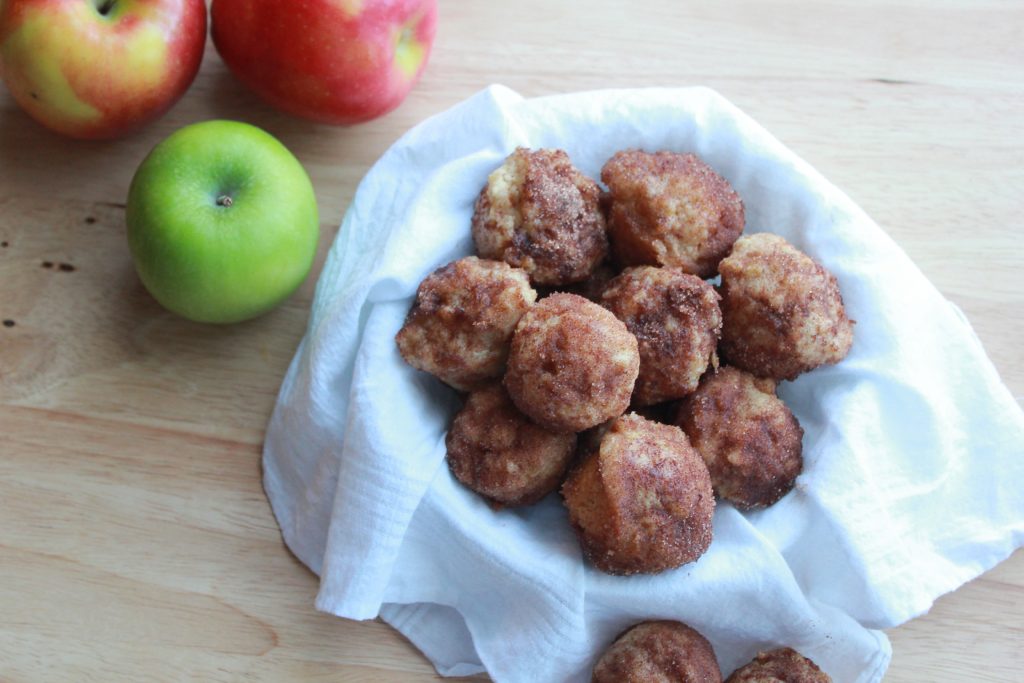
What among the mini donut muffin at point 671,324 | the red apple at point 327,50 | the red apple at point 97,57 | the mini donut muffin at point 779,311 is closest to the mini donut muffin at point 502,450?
the mini donut muffin at point 671,324

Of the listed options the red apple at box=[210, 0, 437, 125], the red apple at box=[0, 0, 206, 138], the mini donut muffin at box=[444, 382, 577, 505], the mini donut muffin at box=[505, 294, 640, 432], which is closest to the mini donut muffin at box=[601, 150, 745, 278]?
the mini donut muffin at box=[505, 294, 640, 432]

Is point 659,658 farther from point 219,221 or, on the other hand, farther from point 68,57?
point 68,57

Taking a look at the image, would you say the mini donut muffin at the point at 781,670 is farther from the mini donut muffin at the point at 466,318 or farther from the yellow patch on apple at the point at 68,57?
the yellow patch on apple at the point at 68,57

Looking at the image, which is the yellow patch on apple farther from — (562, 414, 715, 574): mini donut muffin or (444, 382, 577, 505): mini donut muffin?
(562, 414, 715, 574): mini donut muffin

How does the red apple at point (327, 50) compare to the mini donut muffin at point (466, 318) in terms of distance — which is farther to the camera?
the red apple at point (327, 50)

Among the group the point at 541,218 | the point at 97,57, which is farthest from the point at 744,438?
the point at 97,57

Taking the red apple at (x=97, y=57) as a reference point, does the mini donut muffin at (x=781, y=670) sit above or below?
below
